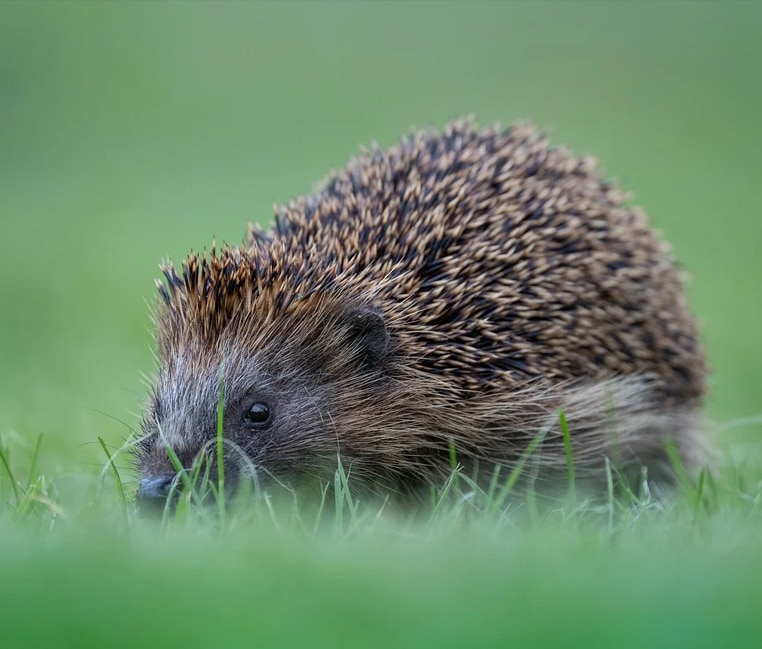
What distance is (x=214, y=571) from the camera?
10.9ft

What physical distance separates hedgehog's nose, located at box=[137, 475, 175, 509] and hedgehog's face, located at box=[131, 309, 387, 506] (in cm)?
10

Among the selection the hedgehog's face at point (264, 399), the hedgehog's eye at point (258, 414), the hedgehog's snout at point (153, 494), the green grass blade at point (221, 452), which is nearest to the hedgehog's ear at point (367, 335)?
the hedgehog's face at point (264, 399)

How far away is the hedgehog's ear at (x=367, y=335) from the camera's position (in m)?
5.55

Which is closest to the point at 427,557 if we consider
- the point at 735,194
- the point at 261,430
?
the point at 261,430

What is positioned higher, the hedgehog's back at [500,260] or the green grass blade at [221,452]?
the hedgehog's back at [500,260]

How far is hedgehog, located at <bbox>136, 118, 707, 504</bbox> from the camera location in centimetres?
539

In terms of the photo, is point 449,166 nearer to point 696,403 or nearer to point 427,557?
point 696,403

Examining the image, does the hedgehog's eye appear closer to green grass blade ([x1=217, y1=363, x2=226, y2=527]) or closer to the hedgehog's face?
the hedgehog's face

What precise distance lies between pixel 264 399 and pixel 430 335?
2.87ft

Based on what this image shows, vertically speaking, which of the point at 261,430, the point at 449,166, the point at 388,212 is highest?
the point at 449,166

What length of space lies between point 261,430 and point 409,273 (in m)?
1.07

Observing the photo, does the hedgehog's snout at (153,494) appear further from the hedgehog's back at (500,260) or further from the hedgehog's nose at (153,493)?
the hedgehog's back at (500,260)

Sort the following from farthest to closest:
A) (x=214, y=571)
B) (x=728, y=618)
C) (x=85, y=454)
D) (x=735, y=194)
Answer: (x=735, y=194) < (x=85, y=454) < (x=214, y=571) < (x=728, y=618)

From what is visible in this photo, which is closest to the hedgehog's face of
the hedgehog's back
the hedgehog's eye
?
the hedgehog's eye
